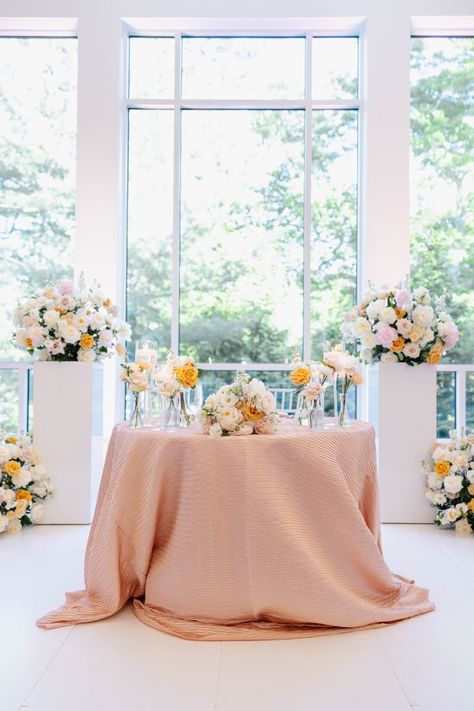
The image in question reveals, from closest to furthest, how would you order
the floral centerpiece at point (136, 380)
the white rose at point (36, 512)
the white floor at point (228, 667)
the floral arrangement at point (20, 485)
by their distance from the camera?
the white floor at point (228, 667) → the floral centerpiece at point (136, 380) → the floral arrangement at point (20, 485) → the white rose at point (36, 512)

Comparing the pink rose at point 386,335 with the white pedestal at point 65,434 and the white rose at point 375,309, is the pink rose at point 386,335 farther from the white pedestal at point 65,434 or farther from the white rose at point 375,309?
the white pedestal at point 65,434

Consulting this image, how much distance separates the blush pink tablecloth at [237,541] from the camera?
2414 mm

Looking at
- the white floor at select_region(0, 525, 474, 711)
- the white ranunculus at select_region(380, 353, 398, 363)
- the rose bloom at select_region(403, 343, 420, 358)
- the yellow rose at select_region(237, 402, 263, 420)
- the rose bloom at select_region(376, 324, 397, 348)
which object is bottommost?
the white floor at select_region(0, 525, 474, 711)

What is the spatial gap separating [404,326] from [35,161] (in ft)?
10.7

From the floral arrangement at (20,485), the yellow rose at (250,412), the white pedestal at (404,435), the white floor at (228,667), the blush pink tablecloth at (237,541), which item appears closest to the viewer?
the white floor at (228,667)

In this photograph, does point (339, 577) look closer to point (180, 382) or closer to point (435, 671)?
point (435, 671)

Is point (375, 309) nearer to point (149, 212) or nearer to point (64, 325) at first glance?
point (64, 325)

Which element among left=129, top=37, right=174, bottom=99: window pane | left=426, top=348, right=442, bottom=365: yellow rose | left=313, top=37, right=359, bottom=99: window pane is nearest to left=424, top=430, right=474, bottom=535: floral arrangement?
left=426, top=348, right=442, bottom=365: yellow rose

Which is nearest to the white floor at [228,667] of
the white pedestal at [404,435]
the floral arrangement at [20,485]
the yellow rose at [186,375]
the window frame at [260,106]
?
the yellow rose at [186,375]

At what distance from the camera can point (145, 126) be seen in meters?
5.54

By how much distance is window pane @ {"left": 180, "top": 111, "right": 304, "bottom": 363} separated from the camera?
5.49 m

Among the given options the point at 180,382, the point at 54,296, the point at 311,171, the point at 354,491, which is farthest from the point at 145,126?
the point at 354,491

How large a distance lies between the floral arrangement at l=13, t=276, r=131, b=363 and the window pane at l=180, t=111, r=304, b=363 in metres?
1.34

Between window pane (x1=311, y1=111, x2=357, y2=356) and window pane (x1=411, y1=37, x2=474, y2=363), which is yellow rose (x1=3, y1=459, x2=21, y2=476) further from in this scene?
window pane (x1=411, y1=37, x2=474, y2=363)
